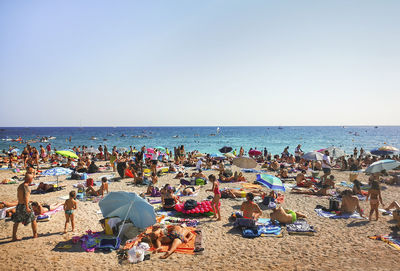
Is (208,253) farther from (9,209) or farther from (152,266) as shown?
(9,209)

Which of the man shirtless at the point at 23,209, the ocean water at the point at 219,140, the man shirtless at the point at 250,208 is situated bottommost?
the ocean water at the point at 219,140

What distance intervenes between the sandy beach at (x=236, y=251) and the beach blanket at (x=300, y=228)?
0.19 meters

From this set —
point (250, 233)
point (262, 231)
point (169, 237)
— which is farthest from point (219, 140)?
point (169, 237)

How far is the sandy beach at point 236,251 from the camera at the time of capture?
540 cm

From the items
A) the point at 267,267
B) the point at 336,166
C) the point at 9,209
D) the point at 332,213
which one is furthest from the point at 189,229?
the point at 336,166

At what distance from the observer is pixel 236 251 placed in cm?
614

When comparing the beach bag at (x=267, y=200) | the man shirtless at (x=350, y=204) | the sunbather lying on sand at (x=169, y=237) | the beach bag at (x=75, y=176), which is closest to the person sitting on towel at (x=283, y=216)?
the beach bag at (x=267, y=200)

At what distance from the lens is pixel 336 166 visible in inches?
825

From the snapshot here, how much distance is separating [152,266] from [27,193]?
3871 millimetres

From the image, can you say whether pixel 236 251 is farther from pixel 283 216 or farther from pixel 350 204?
pixel 350 204

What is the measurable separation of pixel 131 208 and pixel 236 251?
317 centimetres

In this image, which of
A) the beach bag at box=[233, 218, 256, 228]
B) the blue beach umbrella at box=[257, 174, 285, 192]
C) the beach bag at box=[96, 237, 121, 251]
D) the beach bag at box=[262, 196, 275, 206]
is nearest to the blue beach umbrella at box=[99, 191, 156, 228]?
the beach bag at box=[96, 237, 121, 251]

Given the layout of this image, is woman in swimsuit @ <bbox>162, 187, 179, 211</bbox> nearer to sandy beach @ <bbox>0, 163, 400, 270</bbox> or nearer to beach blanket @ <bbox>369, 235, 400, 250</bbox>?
sandy beach @ <bbox>0, 163, 400, 270</bbox>

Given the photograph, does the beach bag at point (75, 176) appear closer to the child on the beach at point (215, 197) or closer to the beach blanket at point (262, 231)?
the child on the beach at point (215, 197)
